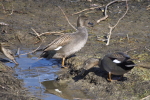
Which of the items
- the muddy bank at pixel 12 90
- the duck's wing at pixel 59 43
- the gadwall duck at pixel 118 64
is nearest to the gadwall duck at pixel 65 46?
the duck's wing at pixel 59 43

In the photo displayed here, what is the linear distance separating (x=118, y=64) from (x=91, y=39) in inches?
148

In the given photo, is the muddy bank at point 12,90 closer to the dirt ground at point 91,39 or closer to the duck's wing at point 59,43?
the dirt ground at point 91,39

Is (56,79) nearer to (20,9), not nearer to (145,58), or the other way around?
(145,58)

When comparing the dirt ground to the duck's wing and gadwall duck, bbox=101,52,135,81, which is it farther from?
the duck's wing

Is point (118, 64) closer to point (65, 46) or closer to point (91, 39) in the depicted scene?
point (65, 46)

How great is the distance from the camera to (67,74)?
711 centimetres

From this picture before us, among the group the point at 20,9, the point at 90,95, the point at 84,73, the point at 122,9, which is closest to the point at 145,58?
the point at 84,73

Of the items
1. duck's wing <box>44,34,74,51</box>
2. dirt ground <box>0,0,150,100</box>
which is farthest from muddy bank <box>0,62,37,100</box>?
duck's wing <box>44,34,74,51</box>

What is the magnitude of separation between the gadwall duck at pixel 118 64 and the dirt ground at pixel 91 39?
286 millimetres

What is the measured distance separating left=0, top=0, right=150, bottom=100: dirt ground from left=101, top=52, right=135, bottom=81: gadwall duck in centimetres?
29

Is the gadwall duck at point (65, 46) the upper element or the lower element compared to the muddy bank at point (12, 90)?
upper

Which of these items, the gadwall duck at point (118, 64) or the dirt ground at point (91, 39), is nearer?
the gadwall duck at point (118, 64)

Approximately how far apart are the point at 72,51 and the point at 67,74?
828mm

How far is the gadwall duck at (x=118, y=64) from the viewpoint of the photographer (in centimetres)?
573
